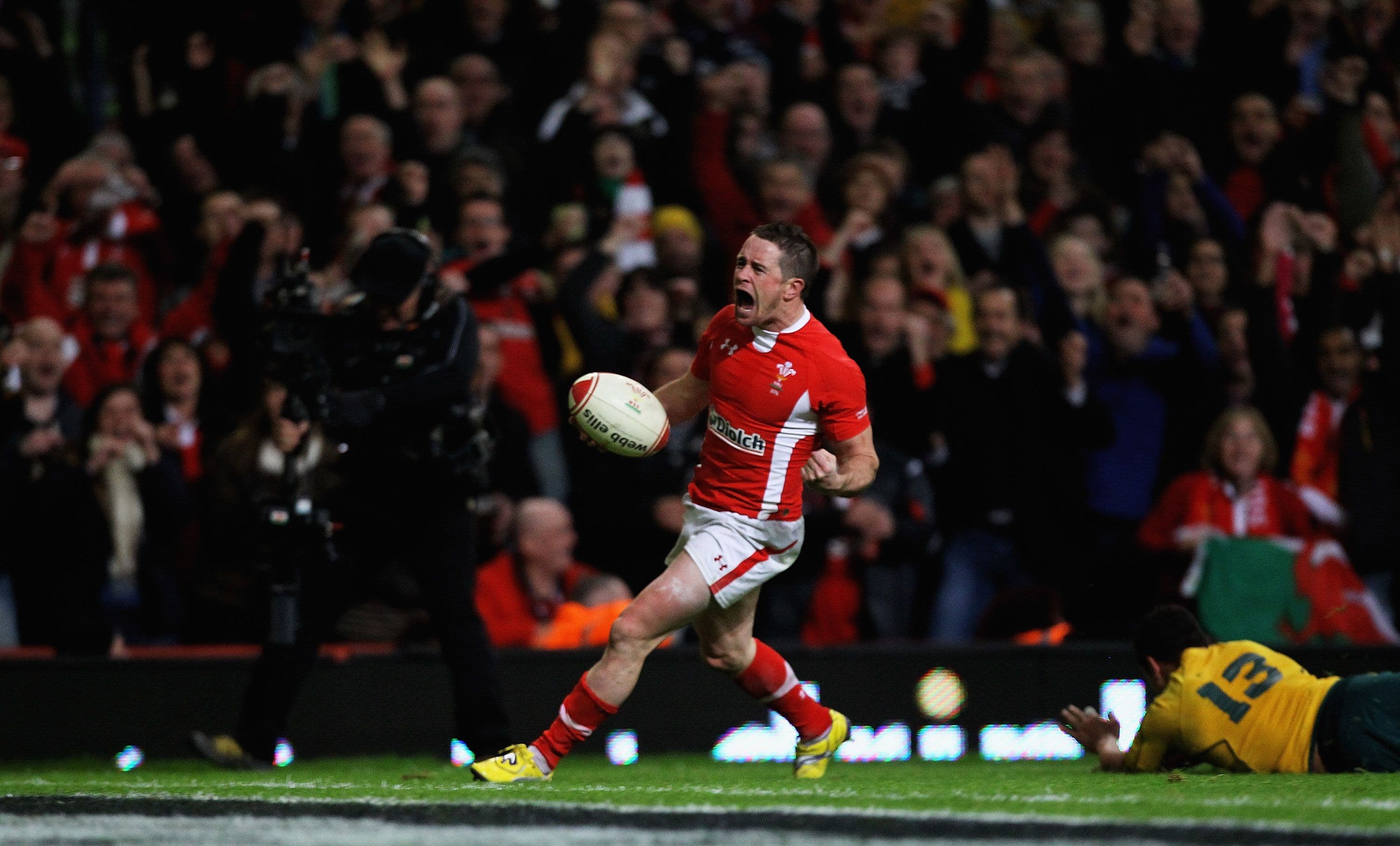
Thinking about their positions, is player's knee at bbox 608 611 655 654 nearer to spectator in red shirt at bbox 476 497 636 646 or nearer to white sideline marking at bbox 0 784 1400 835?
white sideline marking at bbox 0 784 1400 835

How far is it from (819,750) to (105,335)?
16.1 feet

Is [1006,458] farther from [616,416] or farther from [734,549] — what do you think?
[616,416]

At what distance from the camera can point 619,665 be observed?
5.96 m

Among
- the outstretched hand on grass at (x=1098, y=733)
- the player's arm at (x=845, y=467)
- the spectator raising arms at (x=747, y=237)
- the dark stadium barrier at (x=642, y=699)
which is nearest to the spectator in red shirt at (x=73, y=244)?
the spectator raising arms at (x=747, y=237)

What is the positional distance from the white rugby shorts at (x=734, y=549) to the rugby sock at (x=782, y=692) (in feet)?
1.22

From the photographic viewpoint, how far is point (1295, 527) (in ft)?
31.5

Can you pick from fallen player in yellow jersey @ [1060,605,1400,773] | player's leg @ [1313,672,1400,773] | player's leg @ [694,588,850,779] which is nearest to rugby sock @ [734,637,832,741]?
player's leg @ [694,588,850,779]

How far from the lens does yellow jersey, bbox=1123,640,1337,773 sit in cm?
645

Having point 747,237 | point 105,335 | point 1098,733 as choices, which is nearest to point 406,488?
point 747,237

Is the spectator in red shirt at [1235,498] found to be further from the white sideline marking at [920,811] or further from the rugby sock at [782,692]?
the white sideline marking at [920,811]

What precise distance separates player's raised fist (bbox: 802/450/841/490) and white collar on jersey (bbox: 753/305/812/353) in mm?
494

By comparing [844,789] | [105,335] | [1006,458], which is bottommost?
[844,789]

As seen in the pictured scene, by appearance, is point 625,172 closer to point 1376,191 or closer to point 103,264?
point 103,264

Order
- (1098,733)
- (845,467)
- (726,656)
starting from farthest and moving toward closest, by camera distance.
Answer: (1098,733) < (726,656) < (845,467)
